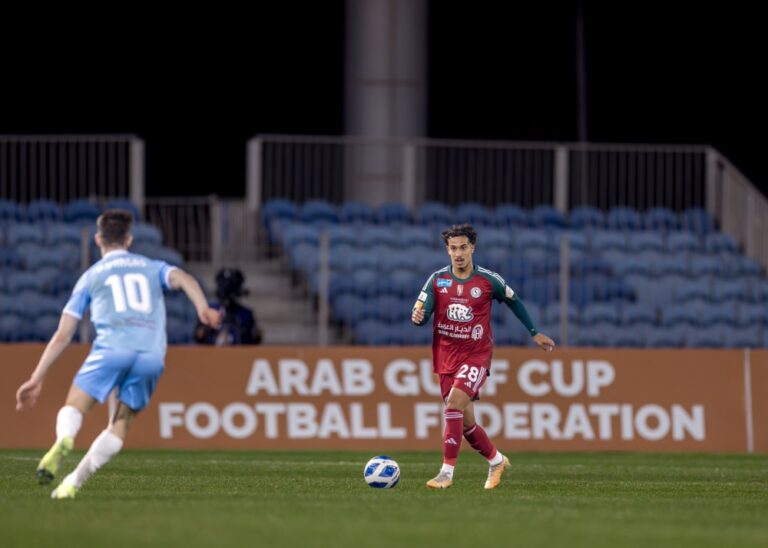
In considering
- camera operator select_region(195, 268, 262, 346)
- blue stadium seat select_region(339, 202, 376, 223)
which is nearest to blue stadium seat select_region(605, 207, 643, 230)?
blue stadium seat select_region(339, 202, 376, 223)

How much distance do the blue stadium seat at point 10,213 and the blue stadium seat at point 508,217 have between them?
291 inches

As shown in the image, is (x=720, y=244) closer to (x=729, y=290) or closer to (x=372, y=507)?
(x=729, y=290)

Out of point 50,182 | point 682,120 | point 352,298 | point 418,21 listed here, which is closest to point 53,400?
point 352,298

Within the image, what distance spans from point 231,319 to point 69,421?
9.63 m

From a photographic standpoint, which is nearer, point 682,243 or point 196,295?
point 196,295

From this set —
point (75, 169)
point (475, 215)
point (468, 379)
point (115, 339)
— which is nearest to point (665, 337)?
point (475, 215)

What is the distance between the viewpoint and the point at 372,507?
403 inches

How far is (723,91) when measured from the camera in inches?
1259

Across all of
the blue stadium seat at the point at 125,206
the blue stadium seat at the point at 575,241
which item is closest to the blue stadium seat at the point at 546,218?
the blue stadium seat at the point at 575,241

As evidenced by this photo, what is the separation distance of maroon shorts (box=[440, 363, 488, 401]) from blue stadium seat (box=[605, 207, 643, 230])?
1301 cm

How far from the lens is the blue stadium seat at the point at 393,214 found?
25125 millimetres

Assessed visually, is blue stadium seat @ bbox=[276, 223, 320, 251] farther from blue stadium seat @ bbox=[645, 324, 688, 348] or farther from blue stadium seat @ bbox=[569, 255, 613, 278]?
blue stadium seat @ bbox=[645, 324, 688, 348]

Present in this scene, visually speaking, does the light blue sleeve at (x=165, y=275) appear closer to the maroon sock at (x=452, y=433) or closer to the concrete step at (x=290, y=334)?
the maroon sock at (x=452, y=433)

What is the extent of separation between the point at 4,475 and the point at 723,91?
21822mm
